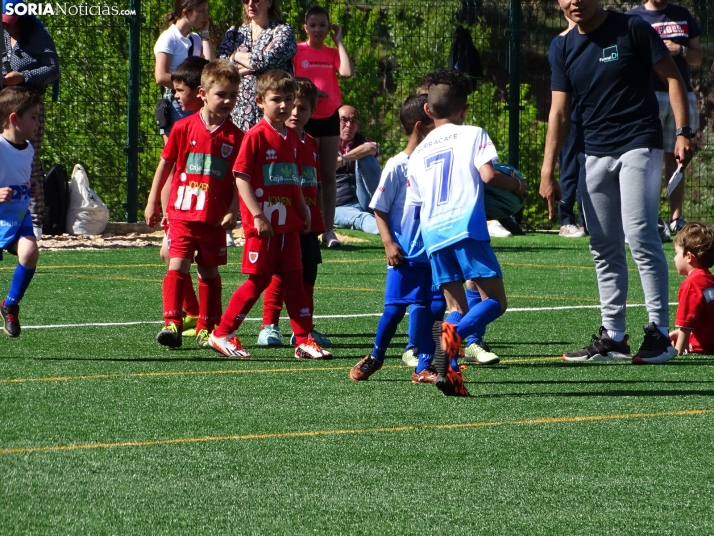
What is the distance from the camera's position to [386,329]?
658 centimetres

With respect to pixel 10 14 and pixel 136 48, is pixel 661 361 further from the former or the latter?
pixel 136 48

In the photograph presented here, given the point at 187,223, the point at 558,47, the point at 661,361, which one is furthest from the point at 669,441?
the point at 187,223

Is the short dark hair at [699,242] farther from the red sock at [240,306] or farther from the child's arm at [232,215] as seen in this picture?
the child's arm at [232,215]

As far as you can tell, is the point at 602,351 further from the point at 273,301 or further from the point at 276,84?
the point at 276,84

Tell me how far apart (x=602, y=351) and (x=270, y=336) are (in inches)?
75.1

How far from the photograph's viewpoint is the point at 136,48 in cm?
1705

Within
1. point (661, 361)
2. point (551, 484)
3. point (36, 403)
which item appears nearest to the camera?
point (551, 484)

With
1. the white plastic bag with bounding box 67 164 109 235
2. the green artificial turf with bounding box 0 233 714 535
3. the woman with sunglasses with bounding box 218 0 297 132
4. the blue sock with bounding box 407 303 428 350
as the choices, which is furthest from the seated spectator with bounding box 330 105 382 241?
the blue sock with bounding box 407 303 428 350

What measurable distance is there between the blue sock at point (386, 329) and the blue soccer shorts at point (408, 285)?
51mm

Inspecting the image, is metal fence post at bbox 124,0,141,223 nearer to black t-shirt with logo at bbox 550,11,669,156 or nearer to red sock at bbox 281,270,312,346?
red sock at bbox 281,270,312,346

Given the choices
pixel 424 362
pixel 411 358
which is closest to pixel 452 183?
pixel 424 362

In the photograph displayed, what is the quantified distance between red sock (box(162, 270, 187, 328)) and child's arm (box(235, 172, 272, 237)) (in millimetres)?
683

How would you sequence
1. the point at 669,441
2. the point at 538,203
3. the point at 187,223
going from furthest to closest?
the point at 538,203, the point at 187,223, the point at 669,441

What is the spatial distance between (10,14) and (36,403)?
696cm
